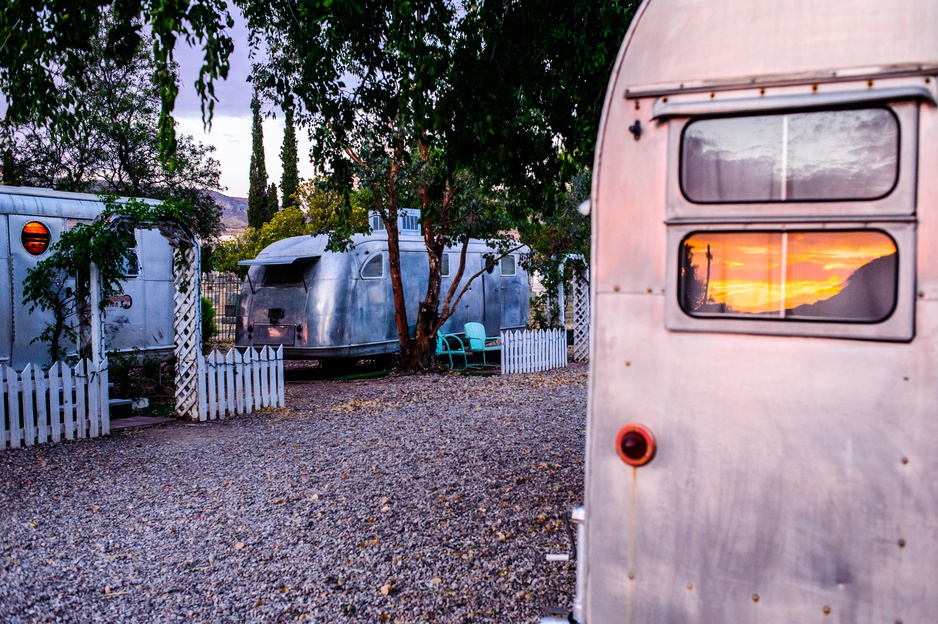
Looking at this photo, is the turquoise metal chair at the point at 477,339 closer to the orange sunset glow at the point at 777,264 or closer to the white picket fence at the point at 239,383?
the white picket fence at the point at 239,383

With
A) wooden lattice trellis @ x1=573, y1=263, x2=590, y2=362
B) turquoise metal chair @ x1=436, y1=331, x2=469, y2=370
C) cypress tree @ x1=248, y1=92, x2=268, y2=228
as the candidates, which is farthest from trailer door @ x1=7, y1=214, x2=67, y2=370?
cypress tree @ x1=248, y1=92, x2=268, y2=228

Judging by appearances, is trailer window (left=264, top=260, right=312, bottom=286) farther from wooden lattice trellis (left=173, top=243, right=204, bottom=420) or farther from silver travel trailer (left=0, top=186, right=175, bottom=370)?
wooden lattice trellis (left=173, top=243, right=204, bottom=420)

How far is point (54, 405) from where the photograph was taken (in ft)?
26.6

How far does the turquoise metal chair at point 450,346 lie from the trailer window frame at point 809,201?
39.0 feet

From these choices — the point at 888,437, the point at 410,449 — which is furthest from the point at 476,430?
the point at 888,437

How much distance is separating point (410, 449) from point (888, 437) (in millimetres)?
5936

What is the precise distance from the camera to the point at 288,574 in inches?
177

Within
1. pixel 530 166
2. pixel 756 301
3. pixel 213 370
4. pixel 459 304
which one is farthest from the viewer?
pixel 459 304

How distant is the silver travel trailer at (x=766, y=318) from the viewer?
7.55ft

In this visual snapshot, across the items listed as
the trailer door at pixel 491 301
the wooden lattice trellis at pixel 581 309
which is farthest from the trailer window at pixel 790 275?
the trailer door at pixel 491 301

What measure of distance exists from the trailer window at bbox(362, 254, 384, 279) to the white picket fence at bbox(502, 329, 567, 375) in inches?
100

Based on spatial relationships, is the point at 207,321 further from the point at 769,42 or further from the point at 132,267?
the point at 769,42

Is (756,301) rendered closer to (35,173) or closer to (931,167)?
(931,167)

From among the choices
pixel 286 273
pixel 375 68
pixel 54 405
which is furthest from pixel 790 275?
pixel 286 273
